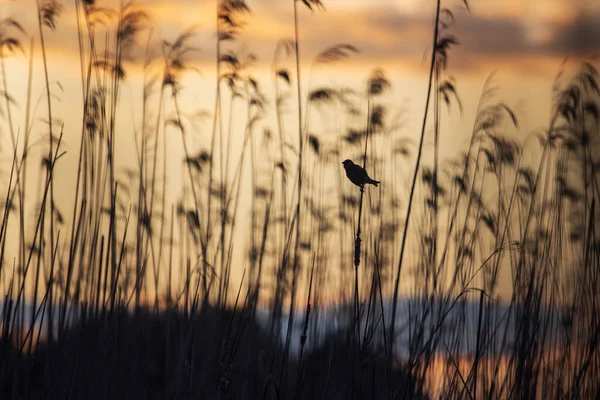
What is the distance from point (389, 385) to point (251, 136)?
1610mm

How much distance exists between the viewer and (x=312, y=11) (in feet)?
8.82

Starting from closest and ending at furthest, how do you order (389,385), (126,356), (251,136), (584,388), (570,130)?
(389,385) → (126,356) → (584,388) → (570,130) → (251,136)

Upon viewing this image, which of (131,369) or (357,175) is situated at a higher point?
(357,175)

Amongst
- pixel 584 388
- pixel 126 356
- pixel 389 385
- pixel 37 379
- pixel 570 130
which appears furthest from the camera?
pixel 570 130

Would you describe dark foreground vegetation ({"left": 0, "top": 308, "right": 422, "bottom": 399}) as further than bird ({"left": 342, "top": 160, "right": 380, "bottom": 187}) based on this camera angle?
Yes

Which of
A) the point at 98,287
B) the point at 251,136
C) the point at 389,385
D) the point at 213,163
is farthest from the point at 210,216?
the point at 389,385

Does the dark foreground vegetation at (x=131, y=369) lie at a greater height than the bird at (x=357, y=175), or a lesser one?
lesser

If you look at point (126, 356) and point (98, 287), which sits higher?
point (98, 287)

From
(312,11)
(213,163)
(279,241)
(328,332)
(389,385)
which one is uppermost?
(312,11)

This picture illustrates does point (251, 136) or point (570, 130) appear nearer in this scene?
point (570, 130)

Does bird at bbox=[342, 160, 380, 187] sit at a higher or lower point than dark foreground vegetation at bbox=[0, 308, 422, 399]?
higher

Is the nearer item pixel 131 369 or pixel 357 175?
pixel 357 175

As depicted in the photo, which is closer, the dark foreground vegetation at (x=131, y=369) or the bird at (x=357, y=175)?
the bird at (x=357, y=175)

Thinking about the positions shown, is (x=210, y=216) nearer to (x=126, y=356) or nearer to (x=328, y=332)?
(x=328, y=332)
